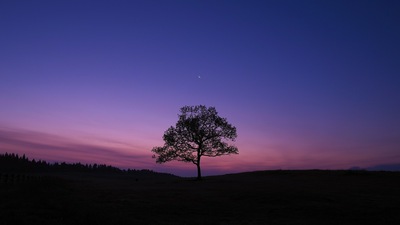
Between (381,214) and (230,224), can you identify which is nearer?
(230,224)

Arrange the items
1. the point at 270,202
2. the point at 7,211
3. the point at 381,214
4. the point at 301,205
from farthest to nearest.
→ the point at 270,202
the point at 301,205
the point at 381,214
the point at 7,211

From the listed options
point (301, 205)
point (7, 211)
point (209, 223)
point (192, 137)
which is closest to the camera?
point (7, 211)

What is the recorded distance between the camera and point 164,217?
61.9ft

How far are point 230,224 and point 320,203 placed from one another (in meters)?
10.7

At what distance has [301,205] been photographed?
24.2m

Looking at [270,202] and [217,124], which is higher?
[217,124]

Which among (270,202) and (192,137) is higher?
(192,137)

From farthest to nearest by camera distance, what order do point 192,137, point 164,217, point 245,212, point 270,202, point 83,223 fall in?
1. point 192,137
2. point 270,202
3. point 245,212
4. point 164,217
5. point 83,223

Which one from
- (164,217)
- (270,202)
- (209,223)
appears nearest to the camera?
(209,223)

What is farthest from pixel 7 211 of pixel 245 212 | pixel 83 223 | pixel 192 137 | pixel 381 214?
pixel 192 137

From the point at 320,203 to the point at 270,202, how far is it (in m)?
3.59

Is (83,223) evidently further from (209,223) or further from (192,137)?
(192,137)

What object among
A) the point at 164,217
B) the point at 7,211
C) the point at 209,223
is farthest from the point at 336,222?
the point at 7,211

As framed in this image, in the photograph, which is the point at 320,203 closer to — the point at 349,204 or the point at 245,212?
the point at 349,204
